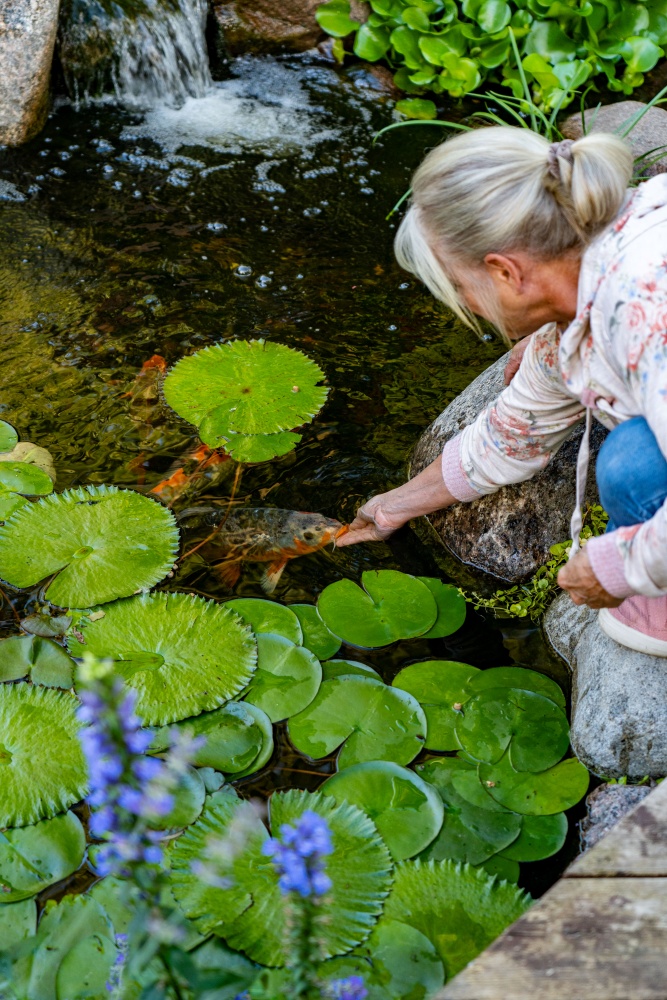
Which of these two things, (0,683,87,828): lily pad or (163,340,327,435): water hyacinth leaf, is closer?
(0,683,87,828): lily pad

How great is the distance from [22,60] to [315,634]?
3.15 metres

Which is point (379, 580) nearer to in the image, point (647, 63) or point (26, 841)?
point (26, 841)

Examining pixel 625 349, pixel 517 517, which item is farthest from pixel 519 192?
pixel 517 517

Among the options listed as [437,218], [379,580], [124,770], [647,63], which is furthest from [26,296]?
[647,63]

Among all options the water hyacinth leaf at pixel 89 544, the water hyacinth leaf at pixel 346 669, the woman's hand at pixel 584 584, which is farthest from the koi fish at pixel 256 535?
the woman's hand at pixel 584 584

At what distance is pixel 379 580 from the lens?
84.6 inches

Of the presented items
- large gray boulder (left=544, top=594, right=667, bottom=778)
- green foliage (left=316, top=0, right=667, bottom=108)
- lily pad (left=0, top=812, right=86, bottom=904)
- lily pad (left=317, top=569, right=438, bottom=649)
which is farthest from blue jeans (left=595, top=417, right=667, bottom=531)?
green foliage (left=316, top=0, right=667, bottom=108)

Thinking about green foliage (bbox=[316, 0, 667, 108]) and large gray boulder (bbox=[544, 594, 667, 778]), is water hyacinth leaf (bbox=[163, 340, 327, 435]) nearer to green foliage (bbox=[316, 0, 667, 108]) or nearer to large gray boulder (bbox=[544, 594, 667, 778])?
large gray boulder (bbox=[544, 594, 667, 778])

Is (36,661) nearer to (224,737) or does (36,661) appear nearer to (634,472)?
(224,737)

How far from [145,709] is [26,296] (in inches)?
73.6

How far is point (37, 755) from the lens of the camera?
5.53 ft

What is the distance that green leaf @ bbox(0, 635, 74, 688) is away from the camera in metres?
1.87

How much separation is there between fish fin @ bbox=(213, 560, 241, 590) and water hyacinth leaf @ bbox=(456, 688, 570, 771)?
2.19 ft

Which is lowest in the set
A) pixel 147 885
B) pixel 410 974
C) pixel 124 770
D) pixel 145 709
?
pixel 410 974
